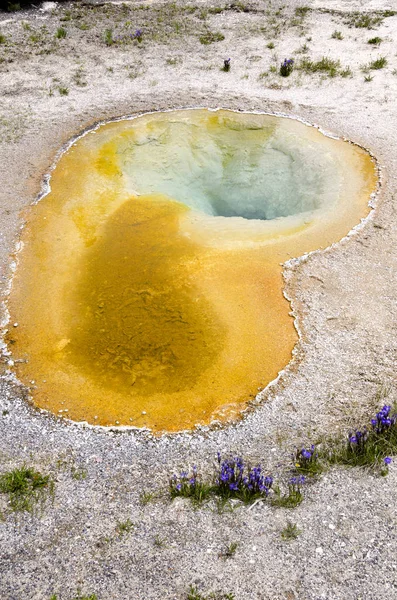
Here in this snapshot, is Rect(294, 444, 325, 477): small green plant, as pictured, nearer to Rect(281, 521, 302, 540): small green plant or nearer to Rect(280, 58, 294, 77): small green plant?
Rect(281, 521, 302, 540): small green plant

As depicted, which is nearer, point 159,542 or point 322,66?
point 159,542

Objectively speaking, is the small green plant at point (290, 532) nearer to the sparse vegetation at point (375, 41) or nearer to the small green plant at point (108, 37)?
the sparse vegetation at point (375, 41)

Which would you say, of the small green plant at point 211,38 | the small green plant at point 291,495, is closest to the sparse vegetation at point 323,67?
the small green plant at point 211,38

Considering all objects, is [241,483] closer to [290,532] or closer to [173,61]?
[290,532]

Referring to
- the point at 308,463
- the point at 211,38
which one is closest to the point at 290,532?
the point at 308,463

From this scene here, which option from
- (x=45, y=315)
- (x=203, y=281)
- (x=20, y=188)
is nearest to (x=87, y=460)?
(x=45, y=315)

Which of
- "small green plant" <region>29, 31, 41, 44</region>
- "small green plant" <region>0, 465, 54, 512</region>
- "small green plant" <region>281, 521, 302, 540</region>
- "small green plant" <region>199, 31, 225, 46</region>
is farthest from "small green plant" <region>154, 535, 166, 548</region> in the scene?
"small green plant" <region>29, 31, 41, 44</region>
